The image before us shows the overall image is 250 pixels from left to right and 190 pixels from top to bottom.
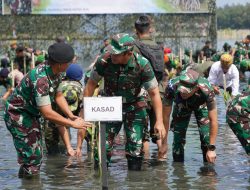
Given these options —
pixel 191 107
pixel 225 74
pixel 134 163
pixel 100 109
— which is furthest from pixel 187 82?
pixel 225 74

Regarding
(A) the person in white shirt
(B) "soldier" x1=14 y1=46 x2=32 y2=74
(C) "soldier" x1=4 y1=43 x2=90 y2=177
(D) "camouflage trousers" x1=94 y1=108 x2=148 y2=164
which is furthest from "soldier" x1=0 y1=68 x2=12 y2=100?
(C) "soldier" x1=4 y1=43 x2=90 y2=177

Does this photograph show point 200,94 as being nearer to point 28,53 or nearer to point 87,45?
point 28,53

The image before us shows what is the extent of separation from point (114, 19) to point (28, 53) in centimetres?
1585

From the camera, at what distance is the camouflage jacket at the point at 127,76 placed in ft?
30.0

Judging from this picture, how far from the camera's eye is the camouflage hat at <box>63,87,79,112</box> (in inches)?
439

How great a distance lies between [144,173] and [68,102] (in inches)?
69.7

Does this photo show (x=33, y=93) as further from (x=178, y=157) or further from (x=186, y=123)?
(x=178, y=157)

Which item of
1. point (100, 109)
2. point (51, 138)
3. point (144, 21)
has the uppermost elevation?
point (144, 21)

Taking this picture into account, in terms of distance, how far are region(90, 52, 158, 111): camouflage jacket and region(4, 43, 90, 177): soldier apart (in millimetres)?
696

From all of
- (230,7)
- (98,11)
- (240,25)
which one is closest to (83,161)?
(98,11)

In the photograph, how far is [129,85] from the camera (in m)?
9.31

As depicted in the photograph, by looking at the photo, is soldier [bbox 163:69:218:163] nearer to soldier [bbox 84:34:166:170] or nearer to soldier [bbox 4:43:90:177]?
soldier [bbox 84:34:166:170]

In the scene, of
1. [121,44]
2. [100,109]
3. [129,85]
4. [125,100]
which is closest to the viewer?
[100,109]

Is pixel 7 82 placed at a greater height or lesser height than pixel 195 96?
lesser
